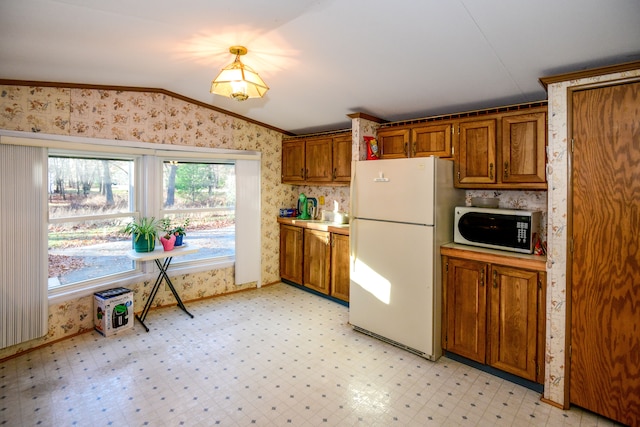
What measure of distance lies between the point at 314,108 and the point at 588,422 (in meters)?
3.48

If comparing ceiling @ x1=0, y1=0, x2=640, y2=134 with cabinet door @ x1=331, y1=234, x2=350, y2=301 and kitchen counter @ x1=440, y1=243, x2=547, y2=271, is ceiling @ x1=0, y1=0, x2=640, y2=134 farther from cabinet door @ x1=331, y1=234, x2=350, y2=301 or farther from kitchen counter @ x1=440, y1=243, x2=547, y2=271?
cabinet door @ x1=331, y1=234, x2=350, y2=301

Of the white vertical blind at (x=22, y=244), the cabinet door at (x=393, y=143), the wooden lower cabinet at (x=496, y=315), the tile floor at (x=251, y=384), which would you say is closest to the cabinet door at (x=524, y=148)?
the wooden lower cabinet at (x=496, y=315)

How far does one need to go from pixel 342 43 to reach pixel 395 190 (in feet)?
4.29

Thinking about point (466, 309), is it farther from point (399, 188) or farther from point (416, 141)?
point (416, 141)

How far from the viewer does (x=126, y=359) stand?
2926 millimetres

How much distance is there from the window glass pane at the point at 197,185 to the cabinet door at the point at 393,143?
2060mm

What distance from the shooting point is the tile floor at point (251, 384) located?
2230 mm

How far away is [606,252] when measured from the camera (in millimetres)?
2178

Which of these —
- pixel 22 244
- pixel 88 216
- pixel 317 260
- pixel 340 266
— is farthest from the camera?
pixel 317 260

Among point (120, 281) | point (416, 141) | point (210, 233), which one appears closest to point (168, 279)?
point (120, 281)

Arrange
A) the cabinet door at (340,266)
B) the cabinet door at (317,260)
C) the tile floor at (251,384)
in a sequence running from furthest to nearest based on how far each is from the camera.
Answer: the cabinet door at (317,260)
the cabinet door at (340,266)
the tile floor at (251,384)

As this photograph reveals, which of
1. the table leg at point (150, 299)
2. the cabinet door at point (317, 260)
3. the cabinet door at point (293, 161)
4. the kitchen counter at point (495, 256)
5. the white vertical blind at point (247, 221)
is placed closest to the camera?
the kitchen counter at point (495, 256)

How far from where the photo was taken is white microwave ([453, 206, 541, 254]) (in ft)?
8.67

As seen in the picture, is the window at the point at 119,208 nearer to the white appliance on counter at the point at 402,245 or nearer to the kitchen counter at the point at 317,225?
the kitchen counter at the point at 317,225
